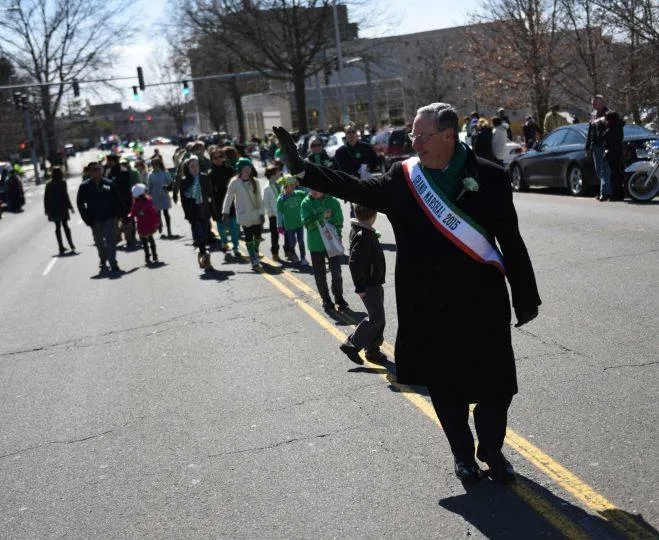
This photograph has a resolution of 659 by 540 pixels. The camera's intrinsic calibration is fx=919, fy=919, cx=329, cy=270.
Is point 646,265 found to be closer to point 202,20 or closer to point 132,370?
point 132,370

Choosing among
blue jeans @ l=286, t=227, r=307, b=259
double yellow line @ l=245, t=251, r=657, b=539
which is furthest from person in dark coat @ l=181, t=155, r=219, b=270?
double yellow line @ l=245, t=251, r=657, b=539

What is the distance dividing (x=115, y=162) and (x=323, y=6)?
117ft

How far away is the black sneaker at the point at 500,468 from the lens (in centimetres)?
476

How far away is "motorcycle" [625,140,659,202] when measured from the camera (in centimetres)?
1608

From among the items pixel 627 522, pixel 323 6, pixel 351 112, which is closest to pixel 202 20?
pixel 323 6

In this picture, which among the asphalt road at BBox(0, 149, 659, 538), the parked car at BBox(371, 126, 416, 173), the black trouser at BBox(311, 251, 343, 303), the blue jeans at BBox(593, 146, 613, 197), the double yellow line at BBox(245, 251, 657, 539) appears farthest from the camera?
the parked car at BBox(371, 126, 416, 173)

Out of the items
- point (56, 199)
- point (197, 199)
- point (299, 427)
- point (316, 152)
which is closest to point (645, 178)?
point (316, 152)

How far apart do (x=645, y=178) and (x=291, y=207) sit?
7151 millimetres

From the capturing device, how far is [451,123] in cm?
452

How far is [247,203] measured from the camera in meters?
14.0

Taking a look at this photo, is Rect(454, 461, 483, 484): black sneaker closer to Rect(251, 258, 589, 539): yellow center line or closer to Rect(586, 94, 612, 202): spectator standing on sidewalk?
Rect(251, 258, 589, 539): yellow center line

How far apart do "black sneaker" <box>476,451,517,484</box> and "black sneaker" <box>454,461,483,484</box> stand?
3.3 inches

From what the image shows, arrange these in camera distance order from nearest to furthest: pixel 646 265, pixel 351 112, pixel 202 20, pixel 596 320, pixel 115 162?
pixel 596 320
pixel 646 265
pixel 115 162
pixel 202 20
pixel 351 112

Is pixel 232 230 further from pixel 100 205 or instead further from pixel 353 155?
pixel 353 155
